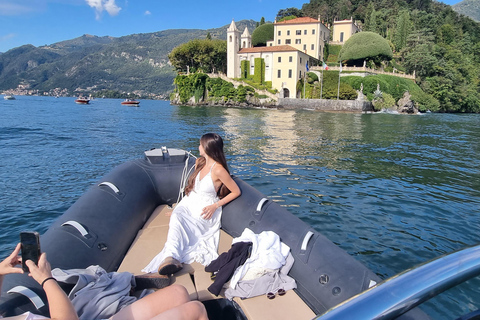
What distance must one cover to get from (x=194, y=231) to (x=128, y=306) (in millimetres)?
1792

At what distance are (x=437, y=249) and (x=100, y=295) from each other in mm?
5527

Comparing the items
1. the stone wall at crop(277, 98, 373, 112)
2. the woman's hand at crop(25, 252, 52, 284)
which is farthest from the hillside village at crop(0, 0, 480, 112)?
the woman's hand at crop(25, 252, 52, 284)

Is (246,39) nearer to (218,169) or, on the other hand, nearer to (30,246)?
(218,169)

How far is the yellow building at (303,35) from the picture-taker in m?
56.8

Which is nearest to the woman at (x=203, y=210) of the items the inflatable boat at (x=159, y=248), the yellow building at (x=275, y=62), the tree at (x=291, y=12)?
the inflatable boat at (x=159, y=248)

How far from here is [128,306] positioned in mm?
2172

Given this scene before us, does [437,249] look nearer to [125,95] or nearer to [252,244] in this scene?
[252,244]

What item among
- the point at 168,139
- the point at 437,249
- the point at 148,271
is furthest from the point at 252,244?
the point at 168,139

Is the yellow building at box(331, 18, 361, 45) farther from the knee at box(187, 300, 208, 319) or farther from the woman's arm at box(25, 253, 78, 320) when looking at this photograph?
the woman's arm at box(25, 253, 78, 320)

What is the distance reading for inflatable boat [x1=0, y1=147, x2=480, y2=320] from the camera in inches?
107

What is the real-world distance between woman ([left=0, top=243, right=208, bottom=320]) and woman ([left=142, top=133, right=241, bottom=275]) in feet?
4.24

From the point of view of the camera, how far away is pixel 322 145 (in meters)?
15.9

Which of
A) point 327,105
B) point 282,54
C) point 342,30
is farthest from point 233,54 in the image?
point 342,30

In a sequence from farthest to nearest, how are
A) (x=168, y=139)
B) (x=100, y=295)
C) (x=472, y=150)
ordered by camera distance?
(x=168, y=139), (x=472, y=150), (x=100, y=295)
